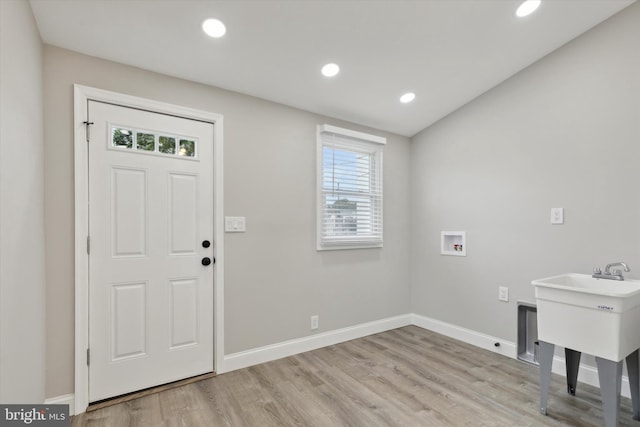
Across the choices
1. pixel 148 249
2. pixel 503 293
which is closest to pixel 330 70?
pixel 148 249

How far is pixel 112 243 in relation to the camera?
217 cm

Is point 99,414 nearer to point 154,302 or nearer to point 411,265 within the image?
point 154,302

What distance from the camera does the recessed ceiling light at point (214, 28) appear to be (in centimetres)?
198

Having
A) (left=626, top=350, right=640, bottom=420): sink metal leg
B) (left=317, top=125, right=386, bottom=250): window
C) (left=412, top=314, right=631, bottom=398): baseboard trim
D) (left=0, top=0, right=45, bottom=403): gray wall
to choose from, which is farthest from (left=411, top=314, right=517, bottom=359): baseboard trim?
(left=0, top=0, right=45, bottom=403): gray wall

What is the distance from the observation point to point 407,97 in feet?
10.1

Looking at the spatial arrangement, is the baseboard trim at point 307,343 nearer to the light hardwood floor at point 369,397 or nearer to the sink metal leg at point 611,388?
the light hardwood floor at point 369,397

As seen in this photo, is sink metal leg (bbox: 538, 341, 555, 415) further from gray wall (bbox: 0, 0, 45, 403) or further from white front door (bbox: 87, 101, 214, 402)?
gray wall (bbox: 0, 0, 45, 403)

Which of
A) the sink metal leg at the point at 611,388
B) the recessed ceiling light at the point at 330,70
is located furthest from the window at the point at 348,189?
the sink metal leg at the point at 611,388

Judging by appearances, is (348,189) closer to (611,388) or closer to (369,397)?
(369,397)

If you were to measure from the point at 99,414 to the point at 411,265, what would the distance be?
329 centimetres

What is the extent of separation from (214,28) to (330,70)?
37.7 inches

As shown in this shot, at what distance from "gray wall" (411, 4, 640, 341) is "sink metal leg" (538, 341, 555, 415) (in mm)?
816

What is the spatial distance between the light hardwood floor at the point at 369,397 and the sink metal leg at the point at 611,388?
0.81ft

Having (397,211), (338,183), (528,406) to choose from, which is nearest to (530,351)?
(528,406)
